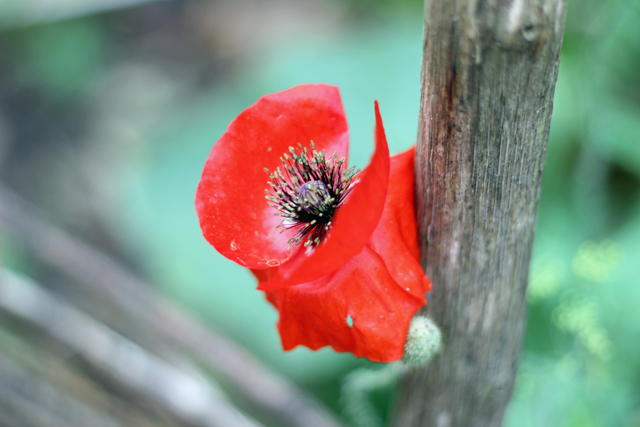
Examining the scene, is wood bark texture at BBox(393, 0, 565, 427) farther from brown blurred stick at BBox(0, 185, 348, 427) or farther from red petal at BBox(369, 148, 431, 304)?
brown blurred stick at BBox(0, 185, 348, 427)

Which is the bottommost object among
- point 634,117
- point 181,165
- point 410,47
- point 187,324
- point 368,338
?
A: point 368,338

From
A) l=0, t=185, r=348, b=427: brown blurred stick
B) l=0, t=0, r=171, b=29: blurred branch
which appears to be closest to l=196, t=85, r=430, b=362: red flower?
l=0, t=185, r=348, b=427: brown blurred stick

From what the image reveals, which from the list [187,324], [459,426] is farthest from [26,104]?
[459,426]

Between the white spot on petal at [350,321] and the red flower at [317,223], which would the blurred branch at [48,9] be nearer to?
the red flower at [317,223]

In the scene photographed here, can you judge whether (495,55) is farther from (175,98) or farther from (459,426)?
(175,98)

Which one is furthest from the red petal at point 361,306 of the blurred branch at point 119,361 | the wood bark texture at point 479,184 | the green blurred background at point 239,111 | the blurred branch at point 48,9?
the blurred branch at point 48,9
